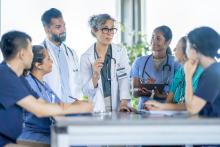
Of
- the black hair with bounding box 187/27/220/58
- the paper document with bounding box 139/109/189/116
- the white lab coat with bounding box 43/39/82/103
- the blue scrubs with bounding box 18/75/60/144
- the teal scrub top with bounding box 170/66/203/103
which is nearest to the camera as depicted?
the paper document with bounding box 139/109/189/116

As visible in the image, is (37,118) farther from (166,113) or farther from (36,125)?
(166,113)

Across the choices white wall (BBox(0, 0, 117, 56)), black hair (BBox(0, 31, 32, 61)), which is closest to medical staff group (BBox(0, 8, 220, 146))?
black hair (BBox(0, 31, 32, 61))

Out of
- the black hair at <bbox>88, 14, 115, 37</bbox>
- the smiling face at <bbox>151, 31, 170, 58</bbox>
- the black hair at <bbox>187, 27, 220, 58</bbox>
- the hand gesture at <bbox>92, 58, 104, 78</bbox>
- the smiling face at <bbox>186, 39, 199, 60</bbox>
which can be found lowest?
the hand gesture at <bbox>92, 58, 104, 78</bbox>

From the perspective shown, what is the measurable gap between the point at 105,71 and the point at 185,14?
2.66 m

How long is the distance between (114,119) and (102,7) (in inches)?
155

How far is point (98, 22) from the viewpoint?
4035 millimetres

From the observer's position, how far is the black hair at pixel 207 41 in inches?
120

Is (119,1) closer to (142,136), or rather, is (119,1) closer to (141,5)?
(141,5)

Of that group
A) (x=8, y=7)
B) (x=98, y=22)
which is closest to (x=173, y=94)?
(x=98, y=22)

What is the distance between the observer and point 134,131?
2.56 m

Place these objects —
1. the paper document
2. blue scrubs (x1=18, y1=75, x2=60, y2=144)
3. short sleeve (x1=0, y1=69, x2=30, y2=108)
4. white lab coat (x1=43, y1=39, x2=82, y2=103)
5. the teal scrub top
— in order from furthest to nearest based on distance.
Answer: white lab coat (x1=43, y1=39, x2=82, y2=103) < the teal scrub top < blue scrubs (x1=18, y1=75, x2=60, y2=144) < the paper document < short sleeve (x1=0, y1=69, x2=30, y2=108)

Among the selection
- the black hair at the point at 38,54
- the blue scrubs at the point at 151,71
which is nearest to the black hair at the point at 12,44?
the black hair at the point at 38,54

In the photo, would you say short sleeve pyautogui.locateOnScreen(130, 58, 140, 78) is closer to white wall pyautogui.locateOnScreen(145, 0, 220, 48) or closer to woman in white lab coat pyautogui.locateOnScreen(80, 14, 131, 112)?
woman in white lab coat pyautogui.locateOnScreen(80, 14, 131, 112)

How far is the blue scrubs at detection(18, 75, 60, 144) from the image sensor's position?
125 inches
